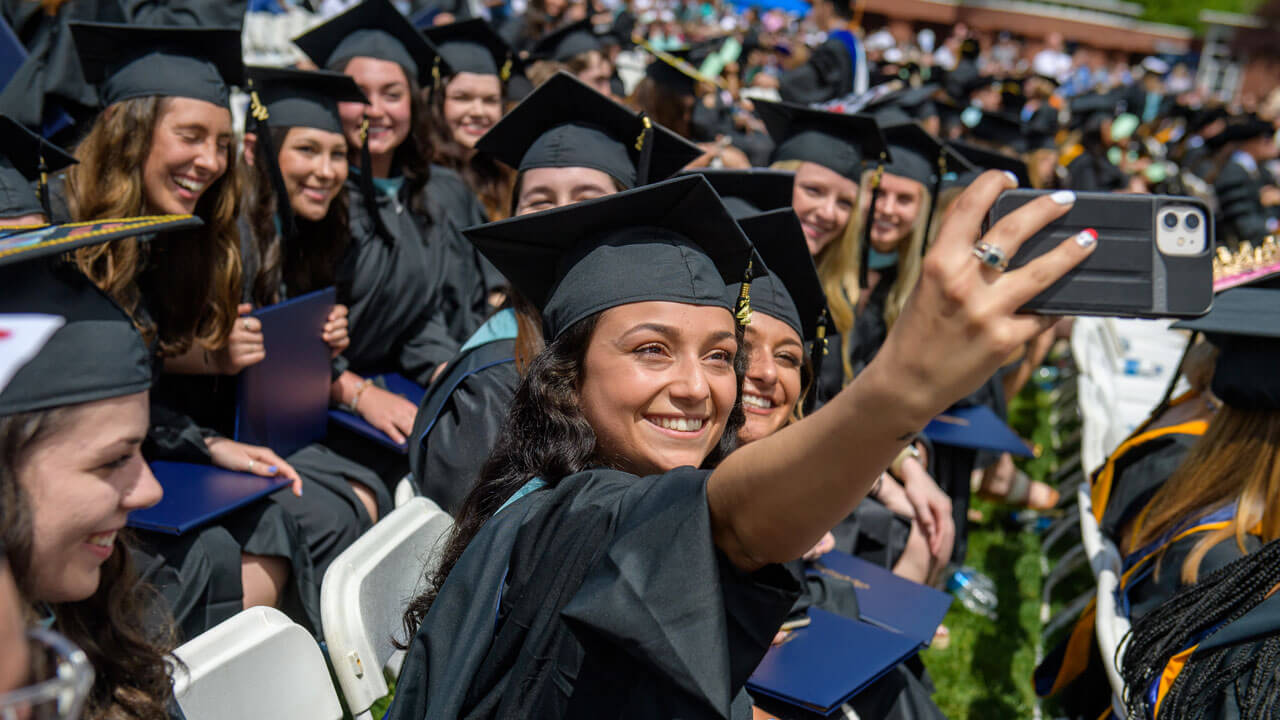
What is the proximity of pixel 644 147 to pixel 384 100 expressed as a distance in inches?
65.7

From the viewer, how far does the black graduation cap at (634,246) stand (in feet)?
5.37

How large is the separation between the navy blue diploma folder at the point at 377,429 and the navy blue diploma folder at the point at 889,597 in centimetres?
143

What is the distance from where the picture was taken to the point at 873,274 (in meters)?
4.46

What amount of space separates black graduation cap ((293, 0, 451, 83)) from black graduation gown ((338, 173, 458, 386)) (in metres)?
0.63

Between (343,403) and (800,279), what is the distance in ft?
6.14

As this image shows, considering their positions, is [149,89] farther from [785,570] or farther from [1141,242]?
[1141,242]

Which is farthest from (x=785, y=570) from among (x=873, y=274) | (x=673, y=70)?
(x=673, y=70)

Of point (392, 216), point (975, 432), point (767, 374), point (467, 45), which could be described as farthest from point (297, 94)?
point (975, 432)

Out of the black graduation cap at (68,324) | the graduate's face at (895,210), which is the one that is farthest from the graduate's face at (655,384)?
the graduate's face at (895,210)

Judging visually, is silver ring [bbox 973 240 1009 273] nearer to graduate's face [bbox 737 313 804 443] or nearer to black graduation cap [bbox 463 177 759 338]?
black graduation cap [bbox 463 177 759 338]

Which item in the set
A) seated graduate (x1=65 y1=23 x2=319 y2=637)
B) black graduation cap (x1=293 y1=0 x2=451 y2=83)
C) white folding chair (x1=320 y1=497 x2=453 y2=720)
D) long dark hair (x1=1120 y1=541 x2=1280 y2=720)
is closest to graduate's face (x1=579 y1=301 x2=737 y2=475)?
white folding chair (x1=320 y1=497 x2=453 y2=720)

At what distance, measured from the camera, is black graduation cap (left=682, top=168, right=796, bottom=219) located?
9.27 ft

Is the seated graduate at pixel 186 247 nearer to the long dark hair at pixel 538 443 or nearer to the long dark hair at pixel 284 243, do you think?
the long dark hair at pixel 284 243

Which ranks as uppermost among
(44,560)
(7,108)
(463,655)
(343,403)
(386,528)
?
(7,108)
